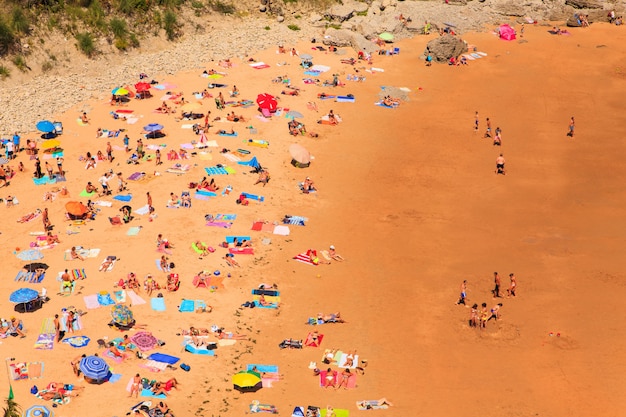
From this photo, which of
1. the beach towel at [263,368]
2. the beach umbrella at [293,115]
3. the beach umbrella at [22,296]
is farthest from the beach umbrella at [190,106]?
the beach towel at [263,368]

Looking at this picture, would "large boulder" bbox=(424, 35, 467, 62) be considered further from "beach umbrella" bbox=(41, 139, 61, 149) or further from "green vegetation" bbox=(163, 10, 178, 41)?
"beach umbrella" bbox=(41, 139, 61, 149)

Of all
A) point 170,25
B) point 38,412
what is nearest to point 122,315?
point 38,412

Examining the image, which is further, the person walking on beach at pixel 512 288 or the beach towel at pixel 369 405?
the person walking on beach at pixel 512 288

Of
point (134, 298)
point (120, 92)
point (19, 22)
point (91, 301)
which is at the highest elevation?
point (19, 22)

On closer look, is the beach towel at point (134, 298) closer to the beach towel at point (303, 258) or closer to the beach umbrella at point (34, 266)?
the beach umbrella at point (34, 266)

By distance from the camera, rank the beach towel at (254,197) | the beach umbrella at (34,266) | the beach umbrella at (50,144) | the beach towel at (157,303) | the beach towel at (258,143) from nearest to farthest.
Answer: the beach towel at (157,303), the beach umbrella at (34,266), the beach towel at (254,197), the beach umbrella at (50,144), the beach towel at (258,143)

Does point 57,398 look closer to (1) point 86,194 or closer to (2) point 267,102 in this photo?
(1) point 86,194

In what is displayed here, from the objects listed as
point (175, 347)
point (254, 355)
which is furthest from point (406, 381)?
Result: point (175, 347)
